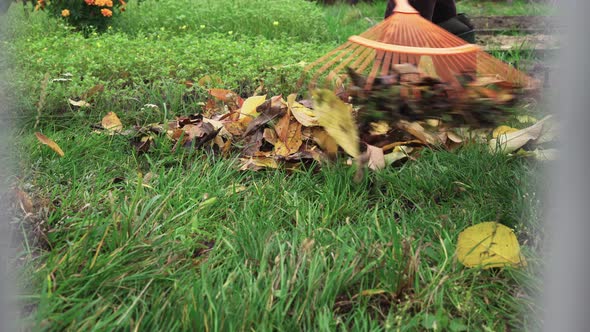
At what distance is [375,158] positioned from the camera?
6.61 ft

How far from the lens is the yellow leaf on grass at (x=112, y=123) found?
8.02ft

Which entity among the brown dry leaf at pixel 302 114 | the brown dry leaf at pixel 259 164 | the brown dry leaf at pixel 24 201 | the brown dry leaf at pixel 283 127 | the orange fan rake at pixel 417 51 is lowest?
the brown dry leaf at pixel 259 164

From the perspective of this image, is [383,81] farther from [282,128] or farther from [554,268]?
[554,268]

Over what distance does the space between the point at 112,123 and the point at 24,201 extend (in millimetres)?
933

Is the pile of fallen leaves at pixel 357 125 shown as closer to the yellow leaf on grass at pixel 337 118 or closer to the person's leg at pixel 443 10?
the yellow leaf on grass at pixel 337 118

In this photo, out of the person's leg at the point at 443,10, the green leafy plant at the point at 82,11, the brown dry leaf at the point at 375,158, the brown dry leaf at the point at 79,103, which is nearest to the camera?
the brown dry leaf at the point at 375,158

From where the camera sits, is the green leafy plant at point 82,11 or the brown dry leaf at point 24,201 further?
the green leafy plant at point 82,11

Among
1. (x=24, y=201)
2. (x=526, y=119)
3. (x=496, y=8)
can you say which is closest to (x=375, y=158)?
(x=526, y=119)

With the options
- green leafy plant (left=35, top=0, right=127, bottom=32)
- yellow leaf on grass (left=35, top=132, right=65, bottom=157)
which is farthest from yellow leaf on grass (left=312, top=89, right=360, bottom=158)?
green leafy plant (left=35, top=0, right=127, bottom=32)

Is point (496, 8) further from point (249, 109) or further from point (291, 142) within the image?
point (291, 142)

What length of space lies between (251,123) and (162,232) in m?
0.77

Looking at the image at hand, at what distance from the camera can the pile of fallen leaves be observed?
1565mm

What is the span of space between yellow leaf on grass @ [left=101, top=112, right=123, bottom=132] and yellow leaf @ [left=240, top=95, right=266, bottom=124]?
18.3 inches

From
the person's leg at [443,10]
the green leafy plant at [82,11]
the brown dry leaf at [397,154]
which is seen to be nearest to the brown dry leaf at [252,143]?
the brown dry leaf at [397,154]
